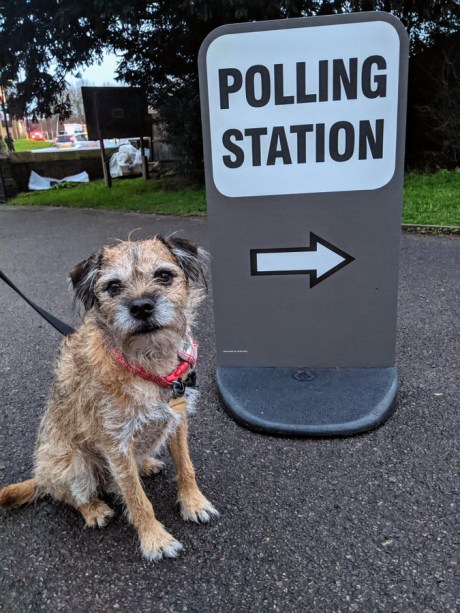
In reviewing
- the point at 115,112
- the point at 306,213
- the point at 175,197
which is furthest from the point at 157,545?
the point at 115,112

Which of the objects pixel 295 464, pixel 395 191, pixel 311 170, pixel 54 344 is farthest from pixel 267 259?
pixel 54 344

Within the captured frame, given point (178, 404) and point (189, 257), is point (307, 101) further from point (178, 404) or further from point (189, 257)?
point (178, 404)

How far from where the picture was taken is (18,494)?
2754mm

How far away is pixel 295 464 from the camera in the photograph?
3.13 m

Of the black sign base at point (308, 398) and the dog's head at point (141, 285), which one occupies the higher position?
the dog's head at point (141, 285)

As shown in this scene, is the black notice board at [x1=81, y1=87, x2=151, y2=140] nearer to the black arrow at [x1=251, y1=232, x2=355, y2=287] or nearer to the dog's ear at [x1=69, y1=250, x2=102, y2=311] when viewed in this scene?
the black arrow at [x1=251, y1=232, x2=355, y2=287]

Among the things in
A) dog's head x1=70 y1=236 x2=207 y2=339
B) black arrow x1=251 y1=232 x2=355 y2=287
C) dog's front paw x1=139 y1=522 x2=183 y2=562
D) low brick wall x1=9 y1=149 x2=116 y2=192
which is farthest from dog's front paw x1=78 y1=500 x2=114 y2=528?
low brick wall x1=9 y1=149 x2=116 y2=192

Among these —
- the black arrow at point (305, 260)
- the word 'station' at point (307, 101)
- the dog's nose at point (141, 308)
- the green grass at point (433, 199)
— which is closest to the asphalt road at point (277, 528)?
the black arrow at point (305, 260)

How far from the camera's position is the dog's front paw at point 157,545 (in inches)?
98.2

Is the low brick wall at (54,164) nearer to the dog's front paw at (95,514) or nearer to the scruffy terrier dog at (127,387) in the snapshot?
the scruffy terrier dog at (127,387)

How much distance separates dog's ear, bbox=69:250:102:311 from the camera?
2420 mm

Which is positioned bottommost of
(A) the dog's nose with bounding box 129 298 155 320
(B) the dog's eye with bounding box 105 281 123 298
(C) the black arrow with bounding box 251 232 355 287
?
(C) the black arrow with bounding box 251 232 355 287

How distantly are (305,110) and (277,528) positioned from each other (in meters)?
2.54

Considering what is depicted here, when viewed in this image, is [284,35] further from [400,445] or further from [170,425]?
[400,445]
